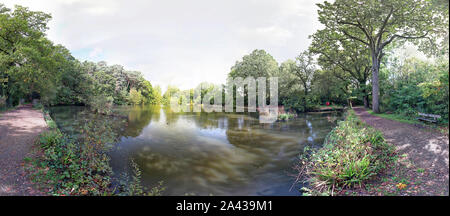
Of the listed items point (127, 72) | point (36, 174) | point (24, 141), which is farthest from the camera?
point (127, 72)

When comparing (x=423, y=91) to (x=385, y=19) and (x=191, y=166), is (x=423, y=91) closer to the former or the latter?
(x=191, y=166)

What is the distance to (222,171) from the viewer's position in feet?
18.4

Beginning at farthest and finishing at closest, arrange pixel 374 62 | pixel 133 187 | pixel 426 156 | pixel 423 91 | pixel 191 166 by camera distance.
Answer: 1. pixel 374 62
2. pixel 191 166
3. pixel 423 91
4. pixel 426 156
5. pixel 133 187

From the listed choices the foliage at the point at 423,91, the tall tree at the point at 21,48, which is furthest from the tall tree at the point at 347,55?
the tall tree at the point at 21,48

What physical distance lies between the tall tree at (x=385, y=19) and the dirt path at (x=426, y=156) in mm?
6699

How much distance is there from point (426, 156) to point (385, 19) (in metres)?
10.4

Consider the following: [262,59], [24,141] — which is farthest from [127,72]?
[24,141]

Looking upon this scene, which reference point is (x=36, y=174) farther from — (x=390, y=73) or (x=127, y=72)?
(x=127, y=72)

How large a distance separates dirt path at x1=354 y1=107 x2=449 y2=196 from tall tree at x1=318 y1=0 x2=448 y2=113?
6699 mm

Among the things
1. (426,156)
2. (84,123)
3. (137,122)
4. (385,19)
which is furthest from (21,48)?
(385,19)

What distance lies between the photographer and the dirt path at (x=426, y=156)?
132 inches

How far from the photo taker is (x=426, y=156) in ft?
14.5
